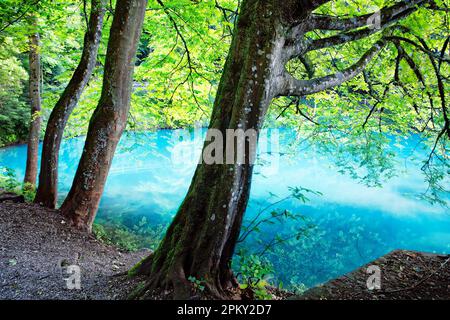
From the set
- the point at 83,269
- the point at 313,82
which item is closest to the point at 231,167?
the point at 313,82

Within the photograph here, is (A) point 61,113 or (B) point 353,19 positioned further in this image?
(A) point 61,113

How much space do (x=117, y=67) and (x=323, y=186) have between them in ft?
47.2

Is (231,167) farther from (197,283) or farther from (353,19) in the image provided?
(353,19)

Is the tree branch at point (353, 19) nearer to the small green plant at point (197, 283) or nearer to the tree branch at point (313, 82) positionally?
the tree branch at point (313, 82)

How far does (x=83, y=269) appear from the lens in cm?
376

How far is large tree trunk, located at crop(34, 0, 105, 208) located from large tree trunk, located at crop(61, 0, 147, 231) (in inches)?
29.2

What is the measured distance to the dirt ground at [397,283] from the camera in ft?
9.11

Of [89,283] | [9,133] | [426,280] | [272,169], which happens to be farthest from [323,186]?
[9,133]

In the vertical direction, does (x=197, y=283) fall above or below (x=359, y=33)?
below

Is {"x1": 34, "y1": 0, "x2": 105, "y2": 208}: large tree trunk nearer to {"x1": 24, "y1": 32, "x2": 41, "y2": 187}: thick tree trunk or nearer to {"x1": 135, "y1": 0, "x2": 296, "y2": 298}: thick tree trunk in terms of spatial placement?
{"x1": 24, "y1": 32, "x2": 41, "y2": 187}: thick tree trunk

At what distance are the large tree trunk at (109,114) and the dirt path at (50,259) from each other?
1.23ft

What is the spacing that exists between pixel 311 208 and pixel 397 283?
11.7 m

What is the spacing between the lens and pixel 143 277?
305 cm
